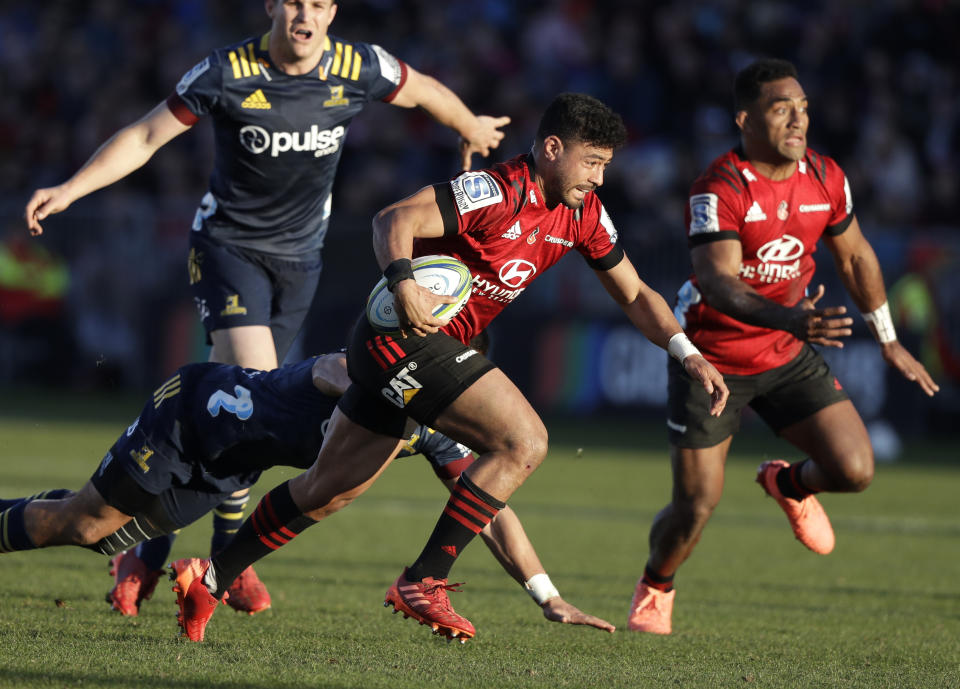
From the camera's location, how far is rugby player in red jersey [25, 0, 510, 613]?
6.55 meters

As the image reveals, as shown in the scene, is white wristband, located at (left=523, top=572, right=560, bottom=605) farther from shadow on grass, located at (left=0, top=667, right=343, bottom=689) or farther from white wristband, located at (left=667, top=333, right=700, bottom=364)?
shadow on grass, located at (left=0, top=667, right=343, bottom=689)

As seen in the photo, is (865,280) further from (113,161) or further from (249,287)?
(113,161)

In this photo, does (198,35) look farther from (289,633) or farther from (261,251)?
(289,633)

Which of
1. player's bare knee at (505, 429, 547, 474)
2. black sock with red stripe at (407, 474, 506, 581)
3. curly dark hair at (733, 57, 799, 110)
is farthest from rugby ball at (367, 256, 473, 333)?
curly dark hair at (733, 57, 799, 110)

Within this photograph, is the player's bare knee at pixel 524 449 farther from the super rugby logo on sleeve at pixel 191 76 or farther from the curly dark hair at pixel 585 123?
the super rugby logo on sleeve at pixel 191 76

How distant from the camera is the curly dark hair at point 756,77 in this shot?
261 inches

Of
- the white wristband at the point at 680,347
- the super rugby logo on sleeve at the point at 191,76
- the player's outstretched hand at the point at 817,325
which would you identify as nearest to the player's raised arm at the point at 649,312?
the white wristband at the point at 680,347

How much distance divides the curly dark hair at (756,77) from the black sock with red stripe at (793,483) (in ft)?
6.18

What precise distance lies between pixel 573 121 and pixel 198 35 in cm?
1785

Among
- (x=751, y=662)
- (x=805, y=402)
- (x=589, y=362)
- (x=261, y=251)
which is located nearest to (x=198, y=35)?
(x=589, y=362)

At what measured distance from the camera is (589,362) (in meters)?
16.1

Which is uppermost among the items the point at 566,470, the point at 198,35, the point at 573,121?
the point at 198,35

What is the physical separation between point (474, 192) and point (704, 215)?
169cm

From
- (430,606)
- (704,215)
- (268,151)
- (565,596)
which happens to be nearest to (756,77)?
(704,215)
